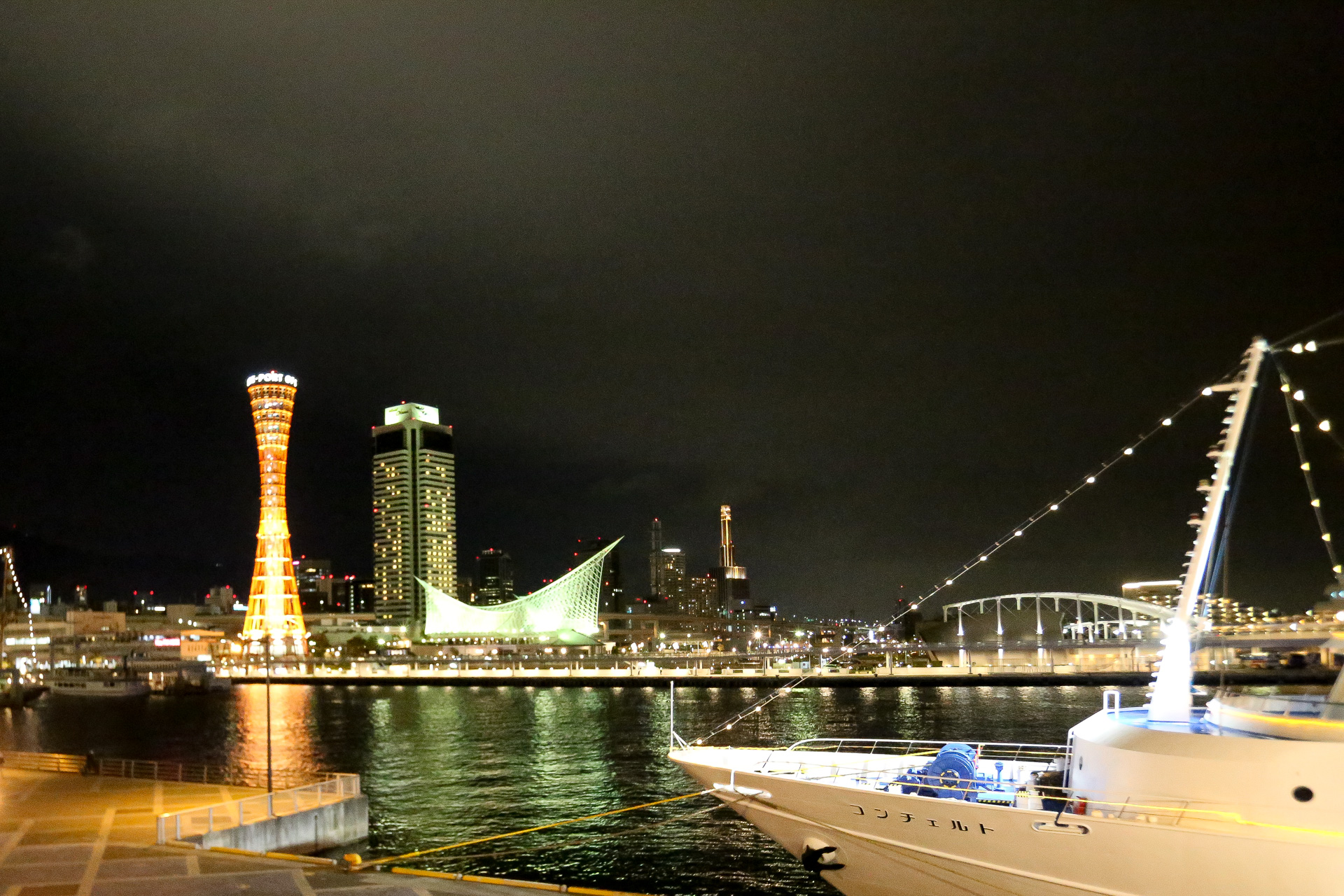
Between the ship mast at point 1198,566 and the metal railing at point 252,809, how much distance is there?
13.9 meters

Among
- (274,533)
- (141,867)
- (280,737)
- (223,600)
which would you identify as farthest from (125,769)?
(223,600)

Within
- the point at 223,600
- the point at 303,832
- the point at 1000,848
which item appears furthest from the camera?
the point at 223,600

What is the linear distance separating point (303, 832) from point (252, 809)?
0.97 m

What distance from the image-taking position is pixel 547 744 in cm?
4081

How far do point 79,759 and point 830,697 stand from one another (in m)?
49.7

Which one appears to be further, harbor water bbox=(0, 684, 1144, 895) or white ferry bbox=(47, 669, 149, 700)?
white ferry bbox=(47, 669, 149, 700)

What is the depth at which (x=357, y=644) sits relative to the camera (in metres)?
137

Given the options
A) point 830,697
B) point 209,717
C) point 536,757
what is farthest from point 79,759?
point 830,697

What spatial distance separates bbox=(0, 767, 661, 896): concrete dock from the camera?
42.3 feet

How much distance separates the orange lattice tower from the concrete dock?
8011 centimetres

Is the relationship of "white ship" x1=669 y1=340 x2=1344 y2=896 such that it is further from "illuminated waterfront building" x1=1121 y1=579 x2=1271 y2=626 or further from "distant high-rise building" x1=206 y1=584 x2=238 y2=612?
"distant high-rise building" x1=206 y1=584 x2=238 y2=612

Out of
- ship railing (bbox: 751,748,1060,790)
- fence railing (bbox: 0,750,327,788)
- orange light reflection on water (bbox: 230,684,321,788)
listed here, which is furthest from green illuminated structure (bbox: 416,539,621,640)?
ship railing (bbox: 751,748,1060,790)

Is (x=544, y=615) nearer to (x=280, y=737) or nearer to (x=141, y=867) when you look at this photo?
(x=280, y=737)

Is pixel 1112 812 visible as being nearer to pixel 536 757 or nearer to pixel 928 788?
pixel 928 788
